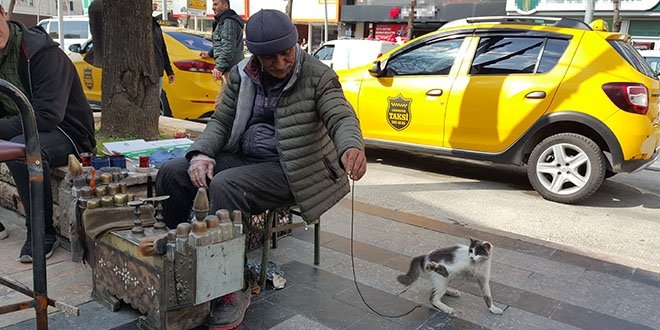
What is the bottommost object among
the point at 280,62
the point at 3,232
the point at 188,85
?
the point at 3,232

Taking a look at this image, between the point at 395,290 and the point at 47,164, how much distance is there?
2.14 meters

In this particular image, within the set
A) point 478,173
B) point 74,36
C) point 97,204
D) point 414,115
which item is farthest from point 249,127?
point 74,36

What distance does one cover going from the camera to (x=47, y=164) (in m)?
3.13

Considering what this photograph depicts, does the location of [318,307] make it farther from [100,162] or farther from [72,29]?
[72,29]

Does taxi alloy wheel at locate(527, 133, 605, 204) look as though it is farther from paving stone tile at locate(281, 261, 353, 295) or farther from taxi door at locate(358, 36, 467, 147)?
paving stone tile at locate(281, 261, 353, 295)

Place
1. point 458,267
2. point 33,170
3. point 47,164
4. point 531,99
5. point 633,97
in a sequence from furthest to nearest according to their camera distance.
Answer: point 531,99 < point 633,97 < point 47,164 < point 458,267 < point 33,170

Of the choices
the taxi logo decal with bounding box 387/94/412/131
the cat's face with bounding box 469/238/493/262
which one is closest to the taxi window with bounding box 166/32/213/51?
the taxi logo decal with bounding box 387/94/412/131

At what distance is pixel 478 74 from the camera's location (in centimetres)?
565

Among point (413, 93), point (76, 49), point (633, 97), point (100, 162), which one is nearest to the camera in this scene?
point (100, 162)

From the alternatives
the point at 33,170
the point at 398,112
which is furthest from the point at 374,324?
the point at 398,112

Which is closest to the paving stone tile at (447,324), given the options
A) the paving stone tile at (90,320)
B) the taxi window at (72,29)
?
the paving stone tile at (90,320)

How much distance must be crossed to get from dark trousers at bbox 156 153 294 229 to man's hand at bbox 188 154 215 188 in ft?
0.20

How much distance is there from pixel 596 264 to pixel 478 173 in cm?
298

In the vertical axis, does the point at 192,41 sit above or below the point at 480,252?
above
